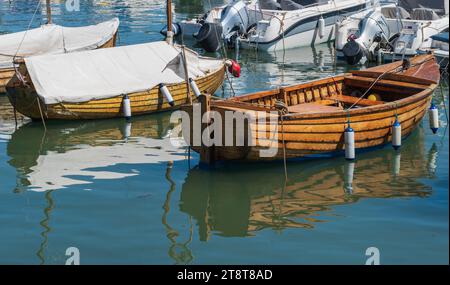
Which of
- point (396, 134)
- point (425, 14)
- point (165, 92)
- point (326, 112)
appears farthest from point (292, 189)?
point (425, 14)

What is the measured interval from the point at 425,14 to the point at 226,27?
833 cm

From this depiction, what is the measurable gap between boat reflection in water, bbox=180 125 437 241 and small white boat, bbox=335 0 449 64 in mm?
12391

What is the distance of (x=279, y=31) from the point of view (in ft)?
Answer: 120

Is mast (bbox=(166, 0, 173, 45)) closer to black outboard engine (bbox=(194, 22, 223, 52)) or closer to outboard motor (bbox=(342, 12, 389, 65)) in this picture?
outboard motor (bbox=(342, 12, 389, 65))

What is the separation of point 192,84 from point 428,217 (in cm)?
986

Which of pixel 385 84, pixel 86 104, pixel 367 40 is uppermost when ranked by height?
pixel 385 84

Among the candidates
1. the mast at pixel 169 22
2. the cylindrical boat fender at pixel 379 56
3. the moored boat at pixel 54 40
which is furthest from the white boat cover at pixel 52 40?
the cylindrical boat fender at pixel 379 56

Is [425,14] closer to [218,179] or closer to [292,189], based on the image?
[292,189]

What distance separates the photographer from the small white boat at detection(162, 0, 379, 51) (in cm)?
3669

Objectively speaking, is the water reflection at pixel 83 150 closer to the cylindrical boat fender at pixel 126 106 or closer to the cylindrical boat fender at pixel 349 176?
the cylindrical boat fender at pixel 126 106

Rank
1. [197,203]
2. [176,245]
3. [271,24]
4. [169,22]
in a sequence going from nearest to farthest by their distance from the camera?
[176,245] → [197,203] → [169,22] → [271,24]

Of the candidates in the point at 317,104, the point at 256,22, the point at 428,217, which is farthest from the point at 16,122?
the point at 256,22

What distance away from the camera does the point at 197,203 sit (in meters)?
18.1

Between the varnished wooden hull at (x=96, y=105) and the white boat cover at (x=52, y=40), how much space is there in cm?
580
